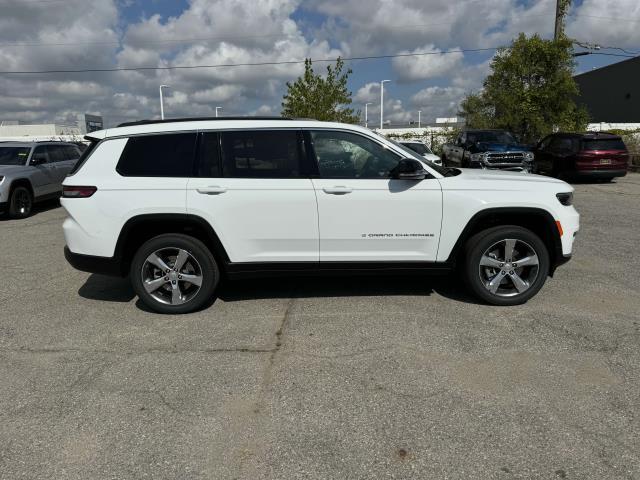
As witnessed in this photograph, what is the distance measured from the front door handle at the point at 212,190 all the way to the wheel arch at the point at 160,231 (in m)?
0.24

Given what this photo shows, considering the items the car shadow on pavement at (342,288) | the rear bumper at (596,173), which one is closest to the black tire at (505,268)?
the car shadow on pavement at (342,288)

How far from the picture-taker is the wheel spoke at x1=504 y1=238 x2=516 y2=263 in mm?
4547

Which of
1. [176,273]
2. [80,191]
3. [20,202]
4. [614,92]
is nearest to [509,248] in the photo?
[176,273]

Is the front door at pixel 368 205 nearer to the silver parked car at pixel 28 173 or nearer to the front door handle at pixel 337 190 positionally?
the front door handle at pixel 337 190

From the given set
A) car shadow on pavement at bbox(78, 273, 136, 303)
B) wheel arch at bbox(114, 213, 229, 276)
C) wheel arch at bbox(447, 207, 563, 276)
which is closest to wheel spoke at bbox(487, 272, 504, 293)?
wheel arch at bbox(447, 207, 563, 276)

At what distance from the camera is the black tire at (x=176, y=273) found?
14.7ft

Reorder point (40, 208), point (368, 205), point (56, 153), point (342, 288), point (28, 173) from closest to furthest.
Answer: point (368, 205) < point (342, 288) < point (28, 173) < point (56, 153) < point (40, 208)

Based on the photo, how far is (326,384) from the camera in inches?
130

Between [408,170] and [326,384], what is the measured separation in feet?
6.64

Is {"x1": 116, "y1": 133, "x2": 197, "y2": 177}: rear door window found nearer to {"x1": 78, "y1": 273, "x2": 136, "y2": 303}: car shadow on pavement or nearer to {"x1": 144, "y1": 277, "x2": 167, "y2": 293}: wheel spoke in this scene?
{"x1": 144, "y1": 277, "x2": 167, "y2": 293}: wheel spoke

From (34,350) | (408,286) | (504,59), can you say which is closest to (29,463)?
(34,350)

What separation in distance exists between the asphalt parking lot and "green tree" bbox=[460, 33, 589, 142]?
1668 centimetres

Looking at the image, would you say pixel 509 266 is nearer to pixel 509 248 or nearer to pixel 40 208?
pixel 509 248

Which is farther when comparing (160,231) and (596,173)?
(596,173)
